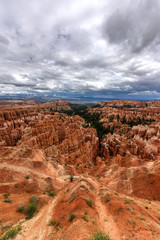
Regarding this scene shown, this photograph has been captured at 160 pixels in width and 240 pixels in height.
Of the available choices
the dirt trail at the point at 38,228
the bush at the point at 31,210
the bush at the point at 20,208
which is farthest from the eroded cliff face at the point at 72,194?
the bush at the point at 31,210

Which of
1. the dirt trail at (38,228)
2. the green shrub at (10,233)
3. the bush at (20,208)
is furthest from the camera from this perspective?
the bush at (20,208)

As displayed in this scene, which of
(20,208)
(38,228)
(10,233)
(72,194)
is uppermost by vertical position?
(10,233)

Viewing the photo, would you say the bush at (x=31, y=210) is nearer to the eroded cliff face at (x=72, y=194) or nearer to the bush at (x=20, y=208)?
the eroded cliff face at (x=72, y=194)

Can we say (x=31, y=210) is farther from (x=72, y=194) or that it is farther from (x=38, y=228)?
(x=72, y=194)

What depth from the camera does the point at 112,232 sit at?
31.3 feet

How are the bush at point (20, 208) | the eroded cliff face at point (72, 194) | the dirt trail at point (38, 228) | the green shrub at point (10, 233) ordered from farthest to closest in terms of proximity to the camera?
1. the bush at point (20, 208)
2. the eroded cliff face at point (72, 194)
3. the dirt trail at point (38, 228)
4. the green shrub at point (10, 233)

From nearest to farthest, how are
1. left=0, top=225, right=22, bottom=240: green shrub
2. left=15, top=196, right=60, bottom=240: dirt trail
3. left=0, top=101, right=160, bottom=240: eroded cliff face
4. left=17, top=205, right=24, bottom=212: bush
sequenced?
left=0, top=225, right=22, bottom=240: green shrub, left=15, top=196, right=60, bottom=240: dirt trail, left=0, top=101, right=160, bottom=240: eroded cliff face, left=17, top=205, right=24, bottom=212: bush

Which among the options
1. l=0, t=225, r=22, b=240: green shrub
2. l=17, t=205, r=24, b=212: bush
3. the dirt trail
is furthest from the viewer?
l=17, t=205, r=24, b=212: bush

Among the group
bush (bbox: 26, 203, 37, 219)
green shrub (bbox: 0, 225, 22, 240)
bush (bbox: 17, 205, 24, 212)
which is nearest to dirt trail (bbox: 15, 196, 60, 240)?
green shrub (bbox: 0, 225, 22, 240)

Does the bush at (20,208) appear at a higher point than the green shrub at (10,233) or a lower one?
lower

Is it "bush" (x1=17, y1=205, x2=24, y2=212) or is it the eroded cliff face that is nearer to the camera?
the eroded cliff face

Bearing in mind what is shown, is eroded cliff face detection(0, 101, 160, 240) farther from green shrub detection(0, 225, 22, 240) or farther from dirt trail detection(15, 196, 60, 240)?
green shrub detection(0, 225, 22, 240)

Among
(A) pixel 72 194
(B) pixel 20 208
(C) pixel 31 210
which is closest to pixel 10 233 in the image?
(B) pixel 20 208

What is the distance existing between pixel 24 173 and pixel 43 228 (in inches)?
501
